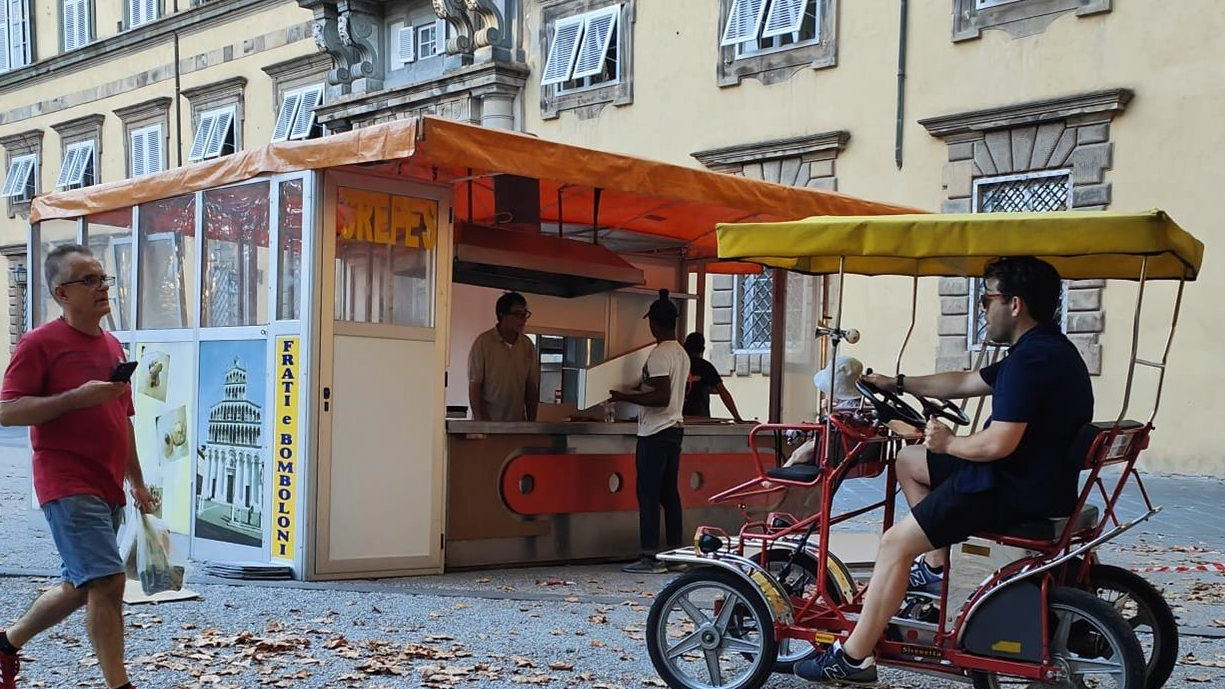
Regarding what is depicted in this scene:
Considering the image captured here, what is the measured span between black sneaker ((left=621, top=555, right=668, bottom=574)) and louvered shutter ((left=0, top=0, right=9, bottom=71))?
32508mm

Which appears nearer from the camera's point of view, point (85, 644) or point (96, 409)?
point (96, 409)

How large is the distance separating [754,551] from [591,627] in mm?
1499

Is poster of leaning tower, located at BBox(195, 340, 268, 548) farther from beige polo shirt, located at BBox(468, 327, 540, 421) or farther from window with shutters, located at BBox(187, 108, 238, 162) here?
window with shutters, located at BBox(187, 108, 238, 162)

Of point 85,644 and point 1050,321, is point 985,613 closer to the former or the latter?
point 1050,321

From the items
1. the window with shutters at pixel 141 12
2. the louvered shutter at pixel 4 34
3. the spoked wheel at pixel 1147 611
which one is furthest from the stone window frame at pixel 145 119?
the spoked wheel at pixel 1147 611

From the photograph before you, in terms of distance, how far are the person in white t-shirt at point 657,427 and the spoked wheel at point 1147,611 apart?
4020 millimetres

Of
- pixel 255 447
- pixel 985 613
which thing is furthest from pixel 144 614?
pixel 985 613

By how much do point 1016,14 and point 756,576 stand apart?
13.1 metres

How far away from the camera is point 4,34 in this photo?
123 feet

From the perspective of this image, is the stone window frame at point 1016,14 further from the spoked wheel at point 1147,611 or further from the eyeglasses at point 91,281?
the eyeglasses at point 91,281

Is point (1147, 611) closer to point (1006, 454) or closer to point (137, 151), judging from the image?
point (1006, 454)

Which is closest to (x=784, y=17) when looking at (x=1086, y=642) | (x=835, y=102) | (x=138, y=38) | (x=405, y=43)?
(x=835, y=102)

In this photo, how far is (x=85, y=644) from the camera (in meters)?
6.53

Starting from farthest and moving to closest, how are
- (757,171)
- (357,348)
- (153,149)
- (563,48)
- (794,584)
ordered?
(153,149) → (563,48) → (757,171) → (357,348) → (794,584)
